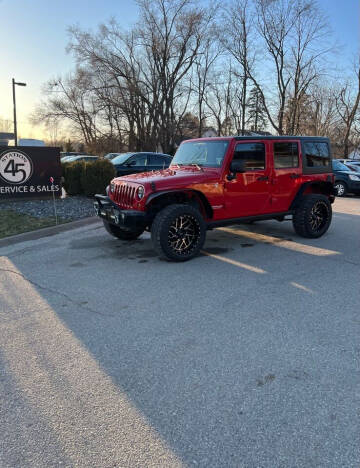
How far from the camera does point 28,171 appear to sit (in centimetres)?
1180

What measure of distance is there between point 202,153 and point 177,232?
5.54ft

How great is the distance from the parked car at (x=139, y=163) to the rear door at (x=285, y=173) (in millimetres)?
8887

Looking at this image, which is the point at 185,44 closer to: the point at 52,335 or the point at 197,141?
the point at 197,141

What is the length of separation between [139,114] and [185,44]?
7.60 m

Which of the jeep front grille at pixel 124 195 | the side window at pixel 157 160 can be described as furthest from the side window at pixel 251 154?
the side window at pixel 157 160

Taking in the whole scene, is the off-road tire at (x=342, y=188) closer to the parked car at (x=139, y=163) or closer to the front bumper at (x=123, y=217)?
the parked car at (x=139, y=163)

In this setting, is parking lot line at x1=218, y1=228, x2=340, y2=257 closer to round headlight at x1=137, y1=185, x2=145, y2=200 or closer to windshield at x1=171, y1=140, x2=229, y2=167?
windshield at x1=171, y1=140, x2=229, y2=167

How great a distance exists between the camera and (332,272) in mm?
5281

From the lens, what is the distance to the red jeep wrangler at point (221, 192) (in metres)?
5.69

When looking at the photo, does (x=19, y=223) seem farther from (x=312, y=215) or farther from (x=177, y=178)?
(x=312, y=215)

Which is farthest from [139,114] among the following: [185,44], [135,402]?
[135,402]

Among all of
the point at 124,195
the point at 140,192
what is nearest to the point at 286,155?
the point at 140,192

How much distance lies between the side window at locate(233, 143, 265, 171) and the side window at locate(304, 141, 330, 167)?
3.69 ft

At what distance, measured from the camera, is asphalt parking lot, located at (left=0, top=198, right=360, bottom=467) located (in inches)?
83.8
